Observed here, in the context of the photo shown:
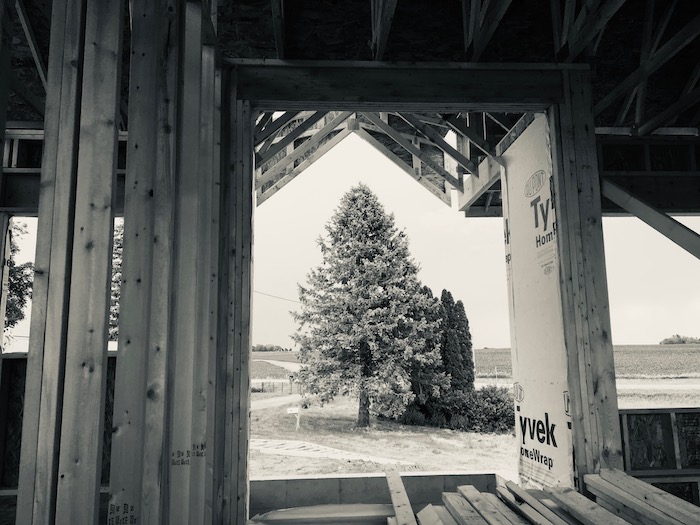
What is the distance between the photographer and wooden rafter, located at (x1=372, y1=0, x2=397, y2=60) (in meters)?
4.07

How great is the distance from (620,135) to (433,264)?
137 feet

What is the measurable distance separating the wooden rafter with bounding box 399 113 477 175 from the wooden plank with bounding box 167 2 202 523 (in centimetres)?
458

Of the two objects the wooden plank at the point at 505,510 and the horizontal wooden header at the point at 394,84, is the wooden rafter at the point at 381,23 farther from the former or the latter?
the wooden plank at the point at 505,510

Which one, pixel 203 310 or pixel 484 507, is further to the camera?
pixel 484 507

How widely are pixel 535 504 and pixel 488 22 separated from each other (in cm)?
368

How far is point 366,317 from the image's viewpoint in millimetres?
14531

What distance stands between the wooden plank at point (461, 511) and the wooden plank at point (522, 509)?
31cm

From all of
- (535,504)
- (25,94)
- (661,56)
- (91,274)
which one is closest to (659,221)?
(661,56)

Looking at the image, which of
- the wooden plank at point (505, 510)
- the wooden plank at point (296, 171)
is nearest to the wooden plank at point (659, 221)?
the wooden plank at point (505, 510)

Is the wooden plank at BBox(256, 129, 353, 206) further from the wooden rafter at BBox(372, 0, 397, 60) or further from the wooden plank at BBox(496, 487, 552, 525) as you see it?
the wooden plank at BBox(496, 487, 552, 525)

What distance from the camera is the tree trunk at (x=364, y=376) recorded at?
1447cm

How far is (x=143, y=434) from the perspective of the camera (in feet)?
8.00

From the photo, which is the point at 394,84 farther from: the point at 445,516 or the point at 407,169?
the point at 407,169

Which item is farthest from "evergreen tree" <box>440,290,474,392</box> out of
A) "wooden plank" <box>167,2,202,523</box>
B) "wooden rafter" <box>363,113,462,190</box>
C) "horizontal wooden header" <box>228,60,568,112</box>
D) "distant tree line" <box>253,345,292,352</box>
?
"distant tree line" <box>253,345,292,352</box>
